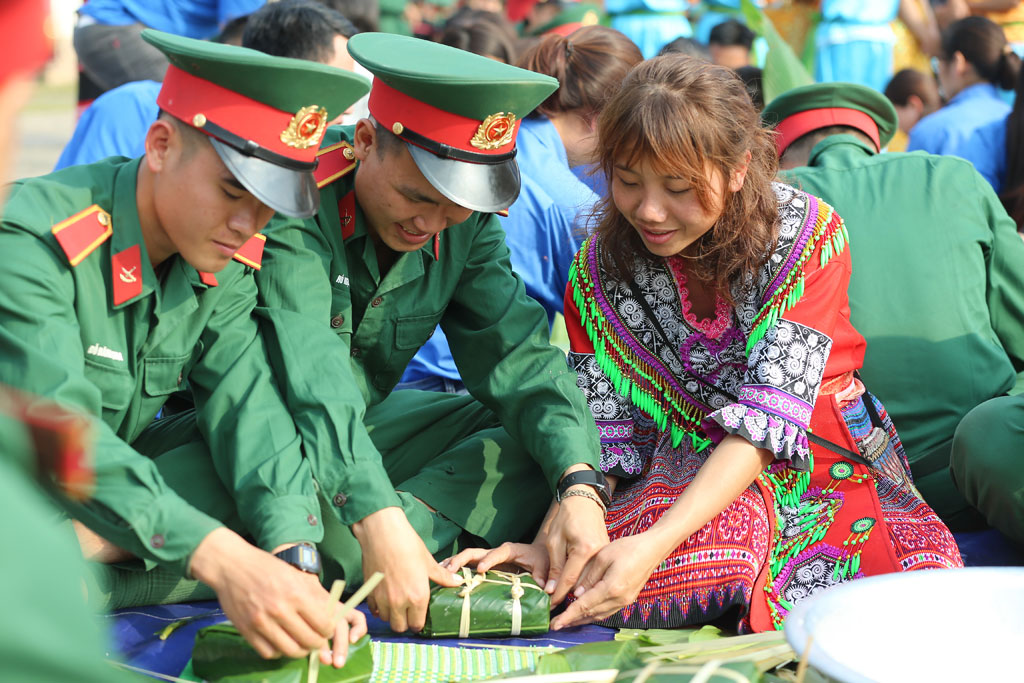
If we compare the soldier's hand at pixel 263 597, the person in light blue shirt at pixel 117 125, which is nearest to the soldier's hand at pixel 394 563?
the soldier's hand at pixel 263 597

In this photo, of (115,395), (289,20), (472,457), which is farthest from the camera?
(289,20)

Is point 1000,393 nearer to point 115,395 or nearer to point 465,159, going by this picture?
point 465,159

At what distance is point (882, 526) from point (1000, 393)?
87cm

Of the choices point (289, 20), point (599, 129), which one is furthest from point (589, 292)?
point (289, 20)

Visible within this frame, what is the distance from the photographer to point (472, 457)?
9.66 ft

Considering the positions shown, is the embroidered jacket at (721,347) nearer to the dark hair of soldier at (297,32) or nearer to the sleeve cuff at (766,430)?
the sleeve cuff at (766,430)


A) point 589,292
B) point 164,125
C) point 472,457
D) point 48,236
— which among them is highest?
point 164,125

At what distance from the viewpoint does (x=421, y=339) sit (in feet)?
9.68

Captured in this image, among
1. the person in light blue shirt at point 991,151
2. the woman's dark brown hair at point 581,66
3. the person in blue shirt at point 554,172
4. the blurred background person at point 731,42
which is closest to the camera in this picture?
the person in blue shirt at point 554,172

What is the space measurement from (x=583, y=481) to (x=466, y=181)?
0.76 meters

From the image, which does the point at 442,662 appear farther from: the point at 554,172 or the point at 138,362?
the point at 554,172

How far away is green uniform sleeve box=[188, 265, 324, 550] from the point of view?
219 centimetres

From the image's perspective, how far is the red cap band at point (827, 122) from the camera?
3.76 m

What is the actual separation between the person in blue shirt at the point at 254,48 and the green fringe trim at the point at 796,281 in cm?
196
